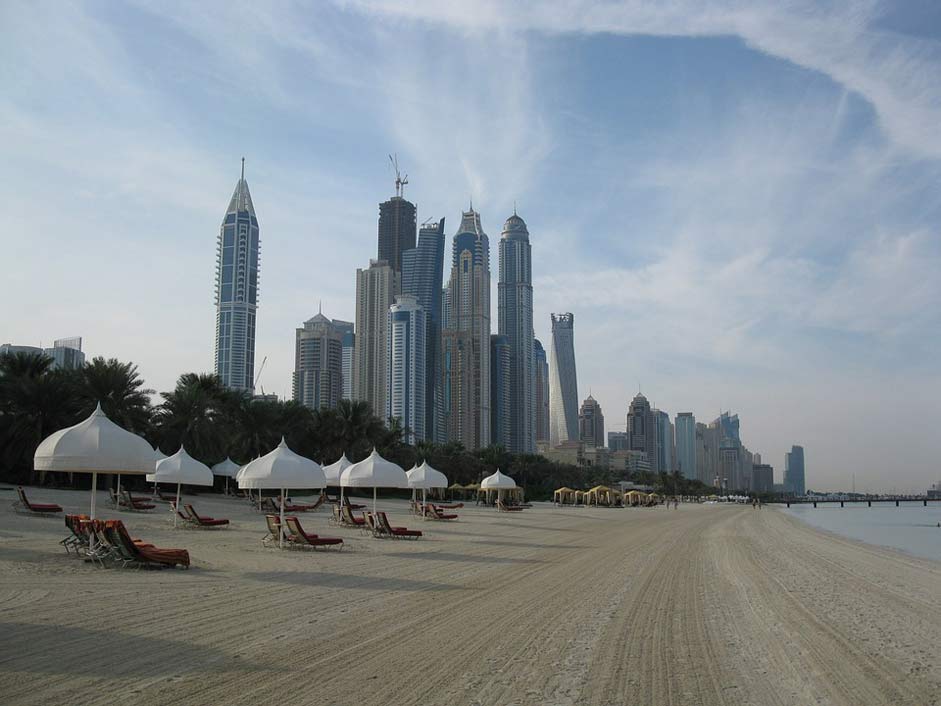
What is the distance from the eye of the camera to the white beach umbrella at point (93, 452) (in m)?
13.4

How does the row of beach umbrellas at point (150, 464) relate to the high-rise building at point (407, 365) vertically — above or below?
below

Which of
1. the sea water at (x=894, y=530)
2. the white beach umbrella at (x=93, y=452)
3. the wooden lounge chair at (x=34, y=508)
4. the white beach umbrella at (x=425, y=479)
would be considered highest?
the white beach umbrella at (x=93, y=452)

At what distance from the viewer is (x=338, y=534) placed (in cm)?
2231

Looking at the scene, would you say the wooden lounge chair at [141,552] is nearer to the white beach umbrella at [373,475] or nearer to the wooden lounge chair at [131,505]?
the white beach umbrella at [373,475]

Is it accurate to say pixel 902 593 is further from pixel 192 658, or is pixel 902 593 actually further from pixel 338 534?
pixel 338 534

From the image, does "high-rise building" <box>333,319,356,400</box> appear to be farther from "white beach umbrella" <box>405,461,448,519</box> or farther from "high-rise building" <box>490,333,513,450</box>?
"white beach umbrella" <box>405,461,448,519</box>

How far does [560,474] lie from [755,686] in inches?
3502

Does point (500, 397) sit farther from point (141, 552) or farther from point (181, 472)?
point (141, 552)

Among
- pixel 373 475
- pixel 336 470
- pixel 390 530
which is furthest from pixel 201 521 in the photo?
pixel 336 470

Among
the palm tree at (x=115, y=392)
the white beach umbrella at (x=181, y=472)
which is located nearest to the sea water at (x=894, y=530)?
the white beach umbrella at (x=181, y=472)

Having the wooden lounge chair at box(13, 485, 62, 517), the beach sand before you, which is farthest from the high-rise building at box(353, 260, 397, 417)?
the beach sand

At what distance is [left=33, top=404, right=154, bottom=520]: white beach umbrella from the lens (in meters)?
13.4

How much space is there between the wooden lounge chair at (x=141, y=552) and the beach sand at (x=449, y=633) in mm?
233

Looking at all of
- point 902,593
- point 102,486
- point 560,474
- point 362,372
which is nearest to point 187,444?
point 102,486
